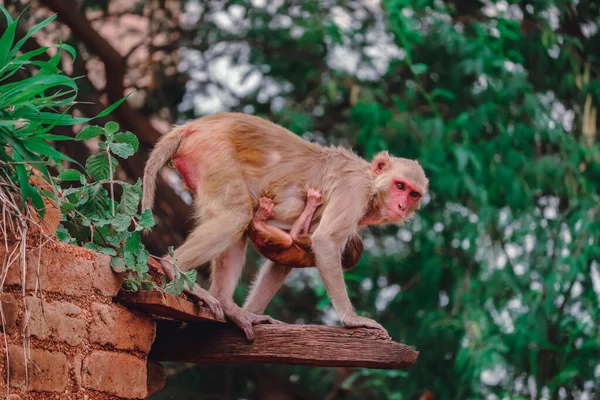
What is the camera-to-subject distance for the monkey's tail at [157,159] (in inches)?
199

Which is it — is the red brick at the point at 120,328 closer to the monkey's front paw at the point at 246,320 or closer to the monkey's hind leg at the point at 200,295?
the monkey's hind leg at the point at 200,295

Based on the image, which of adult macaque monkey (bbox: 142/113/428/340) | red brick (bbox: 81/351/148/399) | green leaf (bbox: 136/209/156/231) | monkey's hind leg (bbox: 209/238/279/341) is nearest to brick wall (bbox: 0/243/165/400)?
red brick (bbox: 81/351/148/399)

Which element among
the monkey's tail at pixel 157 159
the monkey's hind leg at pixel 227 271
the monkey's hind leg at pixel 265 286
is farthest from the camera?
the monkey's hind leg at pixel 265 286

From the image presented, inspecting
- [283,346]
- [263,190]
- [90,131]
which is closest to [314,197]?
[263,190]

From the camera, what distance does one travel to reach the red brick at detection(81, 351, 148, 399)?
4.11 meters

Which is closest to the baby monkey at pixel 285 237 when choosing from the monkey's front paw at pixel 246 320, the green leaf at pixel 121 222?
the monkey's front paw at pixel 246 320

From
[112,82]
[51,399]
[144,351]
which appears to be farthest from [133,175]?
[51,399]

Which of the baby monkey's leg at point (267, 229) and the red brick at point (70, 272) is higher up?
the red brick at point (70, 272)

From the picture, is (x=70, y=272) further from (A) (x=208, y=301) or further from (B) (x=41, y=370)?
(A) (x=208, y=301)

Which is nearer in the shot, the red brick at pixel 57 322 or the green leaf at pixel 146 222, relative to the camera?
the red brick at pixel 57 322

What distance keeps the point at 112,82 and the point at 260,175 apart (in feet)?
15.3

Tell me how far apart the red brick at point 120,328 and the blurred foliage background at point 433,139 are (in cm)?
445

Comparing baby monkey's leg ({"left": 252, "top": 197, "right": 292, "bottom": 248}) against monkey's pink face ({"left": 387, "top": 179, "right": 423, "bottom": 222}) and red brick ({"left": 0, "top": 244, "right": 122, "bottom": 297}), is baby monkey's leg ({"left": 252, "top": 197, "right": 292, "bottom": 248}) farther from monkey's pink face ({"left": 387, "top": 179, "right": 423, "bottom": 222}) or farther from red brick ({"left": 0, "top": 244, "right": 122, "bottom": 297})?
red brick ({"left": 0, "top": 244, "right": 122, "bottom": 297})

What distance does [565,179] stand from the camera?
32.0ft
